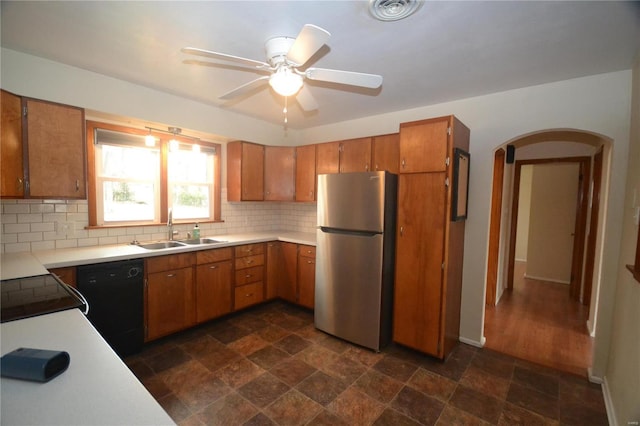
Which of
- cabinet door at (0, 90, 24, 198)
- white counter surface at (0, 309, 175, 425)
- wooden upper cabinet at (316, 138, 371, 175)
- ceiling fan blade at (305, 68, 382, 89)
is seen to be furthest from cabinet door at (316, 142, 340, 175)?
white counter surface at (0, 309, 175, 425)

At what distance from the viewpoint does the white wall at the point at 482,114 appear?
2135 mm

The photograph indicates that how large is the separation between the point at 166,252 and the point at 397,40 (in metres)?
2.59

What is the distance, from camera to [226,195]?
3807 mm

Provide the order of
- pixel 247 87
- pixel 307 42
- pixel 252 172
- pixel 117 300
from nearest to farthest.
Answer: pixel 307 42 < pixel 247 87 < pixel 117 300 < pixel 252 172

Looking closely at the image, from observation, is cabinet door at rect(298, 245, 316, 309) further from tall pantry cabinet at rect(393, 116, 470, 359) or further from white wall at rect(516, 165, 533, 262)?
white wall at rect(516, 165, 533, 262)

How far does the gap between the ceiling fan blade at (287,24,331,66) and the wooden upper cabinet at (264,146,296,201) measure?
2327mm

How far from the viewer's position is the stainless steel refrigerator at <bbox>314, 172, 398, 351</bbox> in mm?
2600

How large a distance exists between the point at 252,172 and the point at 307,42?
2504 mm

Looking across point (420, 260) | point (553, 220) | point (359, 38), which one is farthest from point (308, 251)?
point (553, 220)

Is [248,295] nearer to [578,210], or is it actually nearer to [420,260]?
[420,260]

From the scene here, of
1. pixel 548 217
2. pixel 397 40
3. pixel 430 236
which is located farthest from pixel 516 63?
pixel 548 217

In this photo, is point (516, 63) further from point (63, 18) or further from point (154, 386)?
point (154, 386)

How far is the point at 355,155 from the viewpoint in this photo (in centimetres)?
331

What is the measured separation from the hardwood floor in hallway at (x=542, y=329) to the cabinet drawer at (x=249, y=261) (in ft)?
8.59
